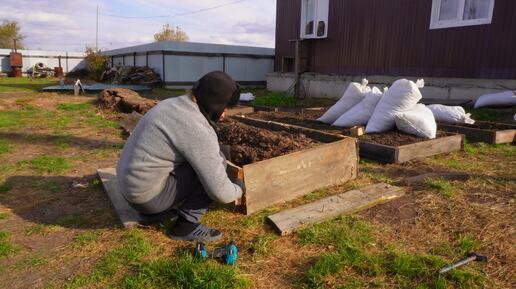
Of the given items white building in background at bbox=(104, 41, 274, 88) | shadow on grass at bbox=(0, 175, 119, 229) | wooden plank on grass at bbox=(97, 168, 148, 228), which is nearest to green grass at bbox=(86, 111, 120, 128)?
shadow on grass at bbox=(0, 175, 119, 229)

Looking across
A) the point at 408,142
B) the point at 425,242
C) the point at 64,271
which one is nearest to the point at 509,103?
the point at 408,142

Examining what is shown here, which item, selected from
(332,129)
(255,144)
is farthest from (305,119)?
(255,144)

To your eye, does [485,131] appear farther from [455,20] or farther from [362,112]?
[455,20]

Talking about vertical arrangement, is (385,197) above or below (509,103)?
below

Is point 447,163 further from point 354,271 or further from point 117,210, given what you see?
point 117,210

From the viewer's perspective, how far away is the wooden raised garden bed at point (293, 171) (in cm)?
327

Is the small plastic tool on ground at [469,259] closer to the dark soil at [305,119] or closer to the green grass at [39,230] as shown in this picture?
the green grass at [39,230]

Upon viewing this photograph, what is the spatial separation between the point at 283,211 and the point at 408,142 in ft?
9.44

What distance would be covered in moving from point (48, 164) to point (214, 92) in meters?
3.61

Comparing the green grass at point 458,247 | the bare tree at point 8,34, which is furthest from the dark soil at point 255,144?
the bare tree at point 8,34

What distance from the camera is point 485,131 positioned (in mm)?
6195

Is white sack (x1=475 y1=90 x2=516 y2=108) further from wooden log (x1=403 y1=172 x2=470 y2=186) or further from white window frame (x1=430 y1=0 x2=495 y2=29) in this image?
wooden log (x1=403 y1=172 x2=470 y2=186)

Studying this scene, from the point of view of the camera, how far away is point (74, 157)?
5445 mm

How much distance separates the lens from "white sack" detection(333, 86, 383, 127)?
6.43 m
